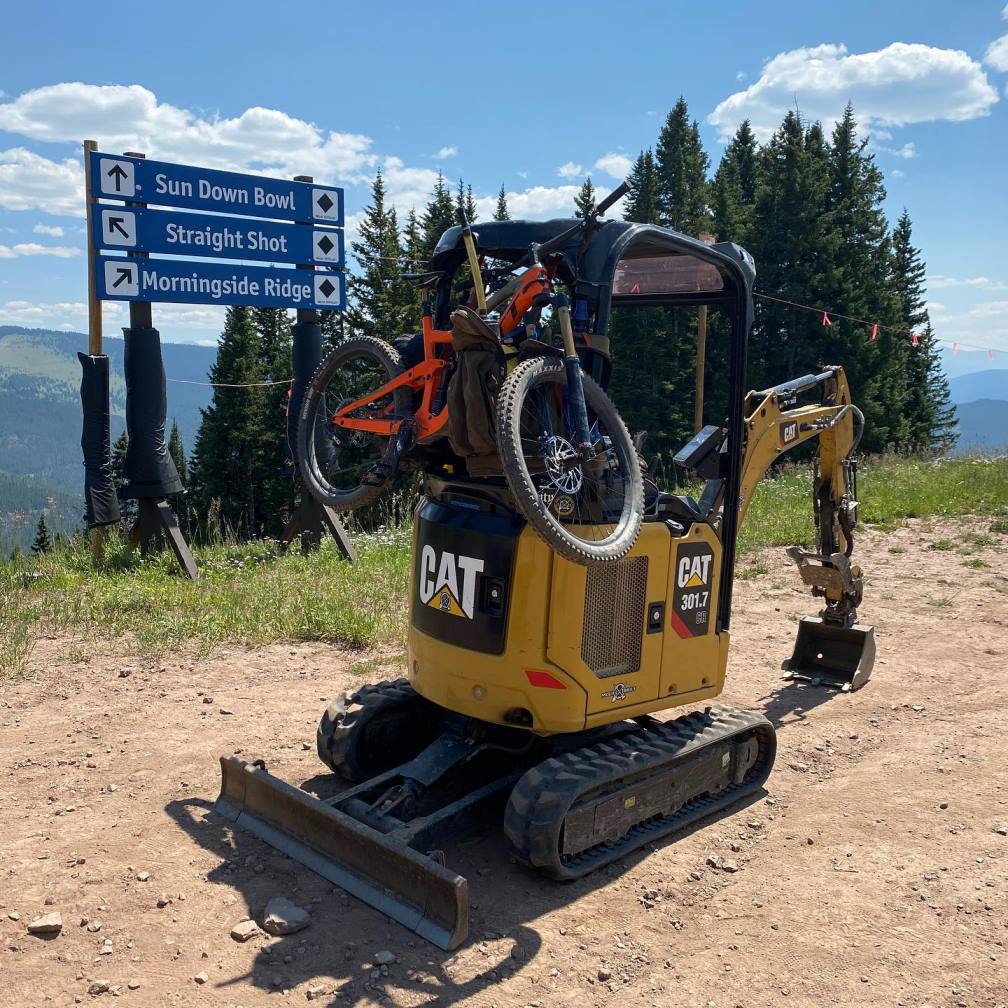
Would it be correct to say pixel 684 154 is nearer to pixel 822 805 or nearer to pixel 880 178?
pixel 880 178

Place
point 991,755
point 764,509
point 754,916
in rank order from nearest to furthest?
point 754,916, point 991,755, point 764,509

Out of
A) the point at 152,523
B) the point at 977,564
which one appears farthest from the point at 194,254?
the point at 977,564

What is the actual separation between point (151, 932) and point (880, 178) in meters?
44.5

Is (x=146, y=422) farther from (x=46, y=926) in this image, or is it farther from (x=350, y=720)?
(x=46, y=926)

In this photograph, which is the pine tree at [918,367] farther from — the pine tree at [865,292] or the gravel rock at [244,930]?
the gravel rock at [244,930]

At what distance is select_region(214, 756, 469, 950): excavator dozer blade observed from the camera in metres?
4.10

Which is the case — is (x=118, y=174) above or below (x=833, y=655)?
above

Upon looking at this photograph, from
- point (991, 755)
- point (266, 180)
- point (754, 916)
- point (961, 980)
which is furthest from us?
point (266, 180)

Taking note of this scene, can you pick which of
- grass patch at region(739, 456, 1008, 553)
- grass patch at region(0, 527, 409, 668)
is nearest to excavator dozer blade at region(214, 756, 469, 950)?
grass patch at region(0, 527, 409, 668)

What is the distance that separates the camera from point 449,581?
490cm

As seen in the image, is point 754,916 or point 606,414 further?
point 606,414

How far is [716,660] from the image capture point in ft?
18.4

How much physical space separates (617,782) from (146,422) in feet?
25.4

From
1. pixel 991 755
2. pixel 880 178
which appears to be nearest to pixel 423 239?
pixel 880 178
